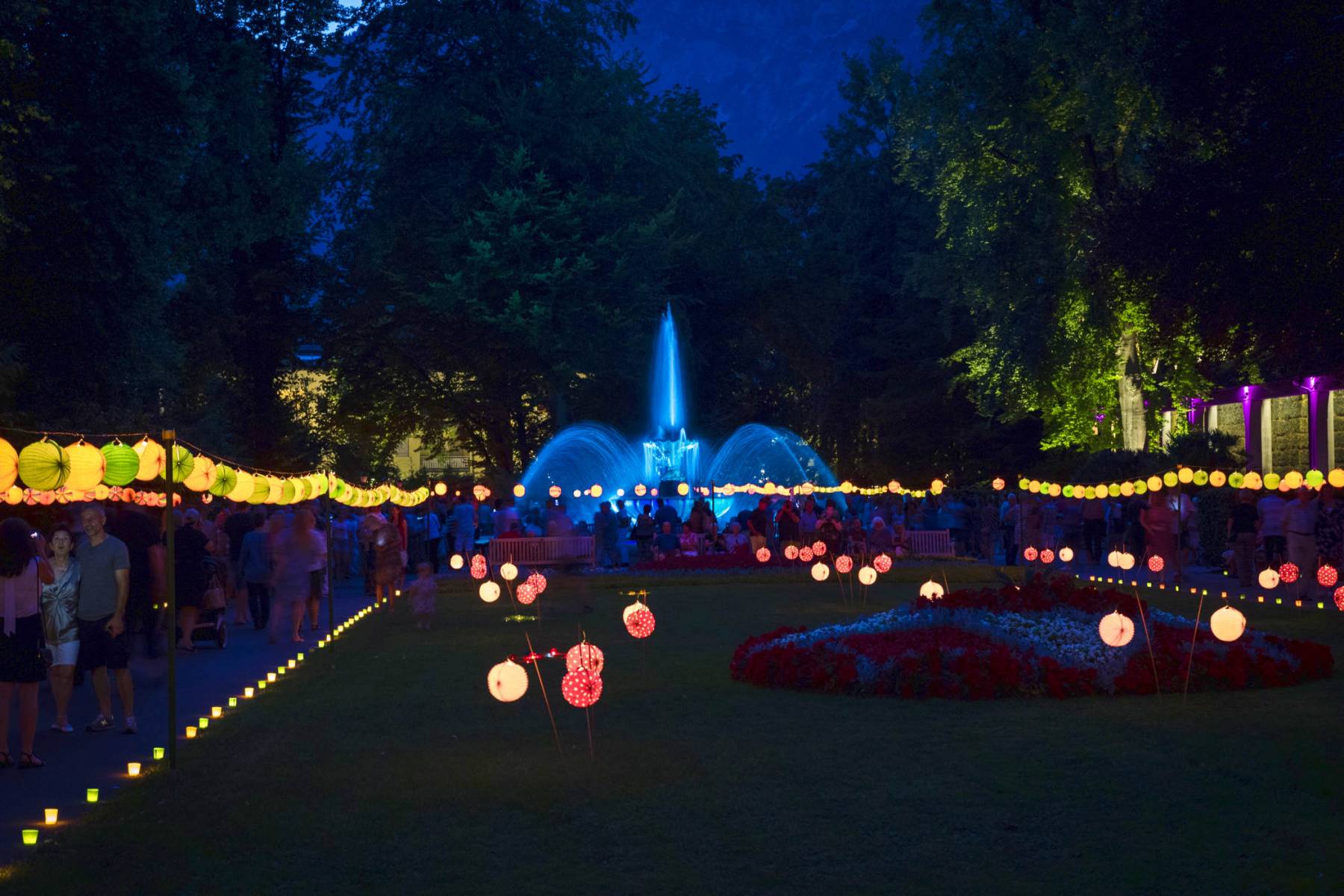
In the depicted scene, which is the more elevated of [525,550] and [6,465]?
[6,465]

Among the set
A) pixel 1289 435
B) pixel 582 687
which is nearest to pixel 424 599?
pixel 582 687

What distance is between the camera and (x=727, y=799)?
9.57 meters

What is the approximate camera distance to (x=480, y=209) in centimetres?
4378

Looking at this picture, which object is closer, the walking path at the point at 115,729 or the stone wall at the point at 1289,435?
the walking path at the point at 115,729

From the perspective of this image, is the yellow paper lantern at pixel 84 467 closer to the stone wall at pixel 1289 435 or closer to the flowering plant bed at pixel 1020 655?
the flowering plant bed at pixel 1020 655

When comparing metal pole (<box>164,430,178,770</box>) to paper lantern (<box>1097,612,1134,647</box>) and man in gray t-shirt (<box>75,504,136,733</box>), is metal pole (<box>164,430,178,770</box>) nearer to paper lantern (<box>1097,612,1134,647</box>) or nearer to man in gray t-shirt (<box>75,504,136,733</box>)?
man in gray t-shirt (<box>75,504,136,733</box>)

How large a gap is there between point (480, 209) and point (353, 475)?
13.3m

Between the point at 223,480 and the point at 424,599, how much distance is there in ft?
22.8

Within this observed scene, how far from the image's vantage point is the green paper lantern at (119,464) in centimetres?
1205

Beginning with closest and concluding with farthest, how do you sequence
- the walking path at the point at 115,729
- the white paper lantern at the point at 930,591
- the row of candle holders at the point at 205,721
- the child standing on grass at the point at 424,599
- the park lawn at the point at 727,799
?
the park lawn at the point at 727,799 < the row of candle holders at the point at 205,721 < the walking path at the point at 115,729 < the white paper lantern at the point at 930,591 < the child standing on grass at the point at 424,599

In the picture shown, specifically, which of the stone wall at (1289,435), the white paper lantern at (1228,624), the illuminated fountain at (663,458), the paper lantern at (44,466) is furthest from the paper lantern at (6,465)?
the stone wall at (1289,435)

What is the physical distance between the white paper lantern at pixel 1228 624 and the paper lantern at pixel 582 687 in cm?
523

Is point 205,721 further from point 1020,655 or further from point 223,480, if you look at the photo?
point 1020,655

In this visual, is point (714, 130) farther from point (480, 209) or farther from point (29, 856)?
point (29, 856)
